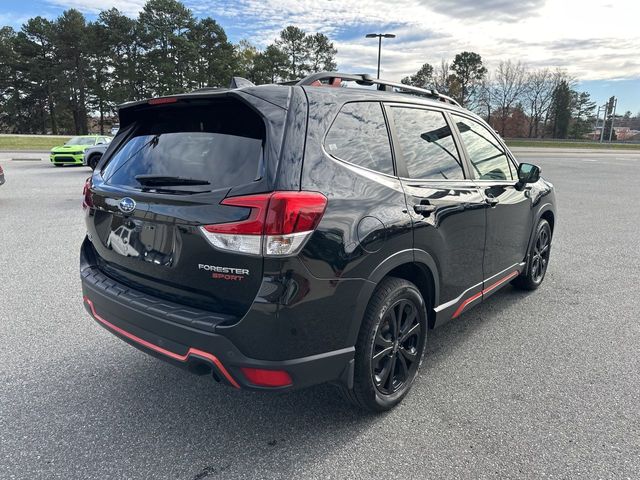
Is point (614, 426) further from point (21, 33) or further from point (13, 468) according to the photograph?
point (21, 33)

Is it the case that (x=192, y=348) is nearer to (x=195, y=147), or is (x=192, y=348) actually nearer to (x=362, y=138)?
(x=195, y=147)

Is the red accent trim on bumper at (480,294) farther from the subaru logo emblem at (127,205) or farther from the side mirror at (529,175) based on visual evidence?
the subaru logo emblem at (127,205)

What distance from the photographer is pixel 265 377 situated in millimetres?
2080

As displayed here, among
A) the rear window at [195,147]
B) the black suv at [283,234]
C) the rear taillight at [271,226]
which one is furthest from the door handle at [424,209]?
the rear window at [195,147]

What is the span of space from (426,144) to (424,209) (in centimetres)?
55

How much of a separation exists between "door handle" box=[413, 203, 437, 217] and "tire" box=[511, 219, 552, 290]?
2.22m

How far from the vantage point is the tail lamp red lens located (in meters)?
2.06

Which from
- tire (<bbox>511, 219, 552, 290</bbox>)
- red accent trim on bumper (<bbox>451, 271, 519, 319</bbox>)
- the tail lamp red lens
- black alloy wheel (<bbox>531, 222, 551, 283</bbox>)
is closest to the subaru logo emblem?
the tail lamp red lens

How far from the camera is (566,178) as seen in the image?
1786 cm

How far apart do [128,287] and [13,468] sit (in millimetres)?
1011

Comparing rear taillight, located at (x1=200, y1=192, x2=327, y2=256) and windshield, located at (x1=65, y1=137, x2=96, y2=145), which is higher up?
windshield, located at (x1=65, y1=137, x2=96, y2=145)

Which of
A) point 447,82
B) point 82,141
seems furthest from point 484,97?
point 82,141

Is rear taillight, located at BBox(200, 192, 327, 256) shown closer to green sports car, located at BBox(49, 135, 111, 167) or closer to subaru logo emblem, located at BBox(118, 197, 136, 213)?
subaru logo emblem, located at BBox(118, 197, 136, 213)

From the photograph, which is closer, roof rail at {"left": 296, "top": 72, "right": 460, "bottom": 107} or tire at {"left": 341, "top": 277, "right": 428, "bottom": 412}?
tire at {"left": 341, "top": 277, "right": 428, "bottom": 412}
